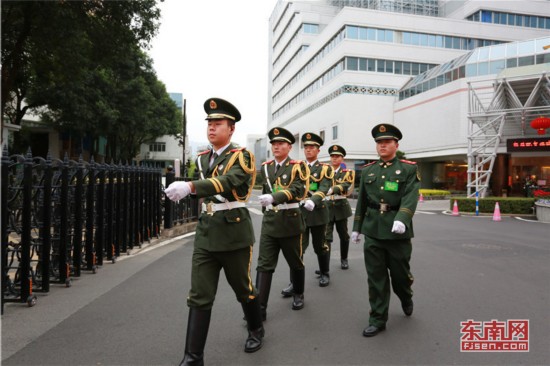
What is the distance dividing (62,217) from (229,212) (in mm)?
3242

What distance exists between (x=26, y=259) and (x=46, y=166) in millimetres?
1177

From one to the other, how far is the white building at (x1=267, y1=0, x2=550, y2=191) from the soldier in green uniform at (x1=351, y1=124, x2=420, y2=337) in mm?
28936

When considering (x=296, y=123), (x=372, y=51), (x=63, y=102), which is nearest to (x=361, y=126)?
(x=372, y=51)

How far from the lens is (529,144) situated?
965 inches

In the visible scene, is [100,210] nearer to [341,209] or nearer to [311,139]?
[311,139]

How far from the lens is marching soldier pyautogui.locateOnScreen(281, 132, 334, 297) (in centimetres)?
561

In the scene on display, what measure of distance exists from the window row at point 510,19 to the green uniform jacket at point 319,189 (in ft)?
155

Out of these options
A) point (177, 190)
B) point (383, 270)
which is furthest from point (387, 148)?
point (177, 190)

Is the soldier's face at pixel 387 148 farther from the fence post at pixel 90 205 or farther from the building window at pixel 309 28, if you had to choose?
the building window at pixel 309 28

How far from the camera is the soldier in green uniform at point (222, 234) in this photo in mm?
3213

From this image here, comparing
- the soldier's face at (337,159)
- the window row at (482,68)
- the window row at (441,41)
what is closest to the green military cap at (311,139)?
the soldier's face at (337,159)

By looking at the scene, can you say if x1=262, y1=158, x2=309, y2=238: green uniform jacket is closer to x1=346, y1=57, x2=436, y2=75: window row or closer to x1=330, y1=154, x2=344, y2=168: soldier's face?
x1=330, y1=154, x2=344, y2=168: soldier's face

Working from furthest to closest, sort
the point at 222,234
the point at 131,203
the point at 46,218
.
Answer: the point at 131,203
the point at 46,218
the point at 222,234

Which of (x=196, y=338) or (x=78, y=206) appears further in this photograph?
(x=78, y=206)
